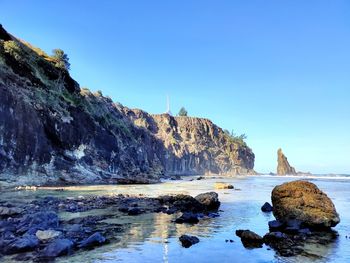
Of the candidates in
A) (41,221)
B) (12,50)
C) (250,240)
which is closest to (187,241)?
(250,240)

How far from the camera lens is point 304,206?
2000cm

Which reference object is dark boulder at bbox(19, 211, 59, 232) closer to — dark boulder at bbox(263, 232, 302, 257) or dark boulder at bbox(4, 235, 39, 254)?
dark boulder at bbox(4, 235, 39, 254)

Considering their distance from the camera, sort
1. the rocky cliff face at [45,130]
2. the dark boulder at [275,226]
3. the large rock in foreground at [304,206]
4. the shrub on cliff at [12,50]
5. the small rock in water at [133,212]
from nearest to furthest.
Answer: the dark boulder at [275,226]
the large rock in foreground at [304,206]
the small rock in water at [133,212]
the rocky cliff face at [45,130]
the shrub on cliff at [12,50]

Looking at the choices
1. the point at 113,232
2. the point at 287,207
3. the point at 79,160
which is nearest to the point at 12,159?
the point at 79,160

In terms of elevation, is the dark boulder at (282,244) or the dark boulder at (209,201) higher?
the dark boulder at (209,201)

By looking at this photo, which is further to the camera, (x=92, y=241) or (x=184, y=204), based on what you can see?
(x=184, y=204)

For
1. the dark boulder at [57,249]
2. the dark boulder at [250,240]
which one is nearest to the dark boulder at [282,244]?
the dark boulder at [250,240]

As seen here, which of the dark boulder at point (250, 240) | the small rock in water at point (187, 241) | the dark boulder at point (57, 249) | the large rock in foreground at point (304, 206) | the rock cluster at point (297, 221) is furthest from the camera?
the large rock in foreground at point (304, 206)

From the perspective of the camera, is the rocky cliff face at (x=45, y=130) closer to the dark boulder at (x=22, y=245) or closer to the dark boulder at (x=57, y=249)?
the dark boulder at (x=22, y=245)

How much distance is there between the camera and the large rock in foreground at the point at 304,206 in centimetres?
1895

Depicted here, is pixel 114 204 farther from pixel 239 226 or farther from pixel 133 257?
pixel 133 257

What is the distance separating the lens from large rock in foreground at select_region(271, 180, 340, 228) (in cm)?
1895

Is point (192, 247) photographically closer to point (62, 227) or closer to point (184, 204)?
point (62, 227)

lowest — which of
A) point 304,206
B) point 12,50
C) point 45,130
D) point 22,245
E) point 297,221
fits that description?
point 22,245
